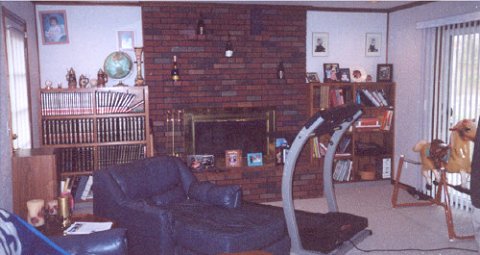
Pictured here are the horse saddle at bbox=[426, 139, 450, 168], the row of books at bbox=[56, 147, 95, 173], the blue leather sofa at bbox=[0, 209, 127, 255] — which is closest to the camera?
the blue leather sofa at bbox=[0, 209, 127, 255]

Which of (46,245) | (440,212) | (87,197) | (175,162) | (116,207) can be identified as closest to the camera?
(46,245)

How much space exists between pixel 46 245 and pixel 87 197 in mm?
3244

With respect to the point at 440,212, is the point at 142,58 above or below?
above

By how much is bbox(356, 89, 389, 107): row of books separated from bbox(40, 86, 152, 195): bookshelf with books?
9.46 ft

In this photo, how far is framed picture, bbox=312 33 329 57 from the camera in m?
5.93

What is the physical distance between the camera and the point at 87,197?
17.0ft

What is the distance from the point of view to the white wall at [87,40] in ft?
17.1

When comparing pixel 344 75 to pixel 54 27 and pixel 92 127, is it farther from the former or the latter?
pixel 54 27

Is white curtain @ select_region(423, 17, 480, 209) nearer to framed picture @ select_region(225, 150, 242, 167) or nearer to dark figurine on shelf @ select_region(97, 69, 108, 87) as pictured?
framed picture @ select_region(225, 150, 242, 167)

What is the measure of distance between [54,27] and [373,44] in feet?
13.9

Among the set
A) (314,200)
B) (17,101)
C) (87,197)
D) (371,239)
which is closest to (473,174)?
(371,239)

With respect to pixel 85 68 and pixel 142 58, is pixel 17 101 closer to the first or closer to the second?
pixel 85 68

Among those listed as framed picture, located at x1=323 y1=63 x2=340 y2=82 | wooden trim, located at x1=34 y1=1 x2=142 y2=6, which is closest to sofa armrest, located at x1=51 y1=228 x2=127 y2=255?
wooden trim, located at x1=34 y1=1 x2=142 y2=6

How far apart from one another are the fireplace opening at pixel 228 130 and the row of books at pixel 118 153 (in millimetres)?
611
